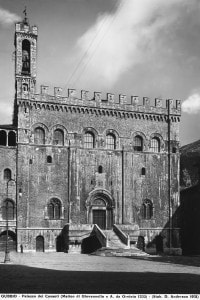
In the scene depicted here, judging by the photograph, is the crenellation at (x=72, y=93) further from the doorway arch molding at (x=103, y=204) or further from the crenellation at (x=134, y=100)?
the doorway arch molding at (x=103, y=204)

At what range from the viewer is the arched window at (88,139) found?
4328 cm

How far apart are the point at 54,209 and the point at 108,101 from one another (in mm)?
11075

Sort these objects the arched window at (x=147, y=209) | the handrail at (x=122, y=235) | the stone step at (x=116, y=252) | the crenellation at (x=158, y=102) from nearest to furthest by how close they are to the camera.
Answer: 1. the stone step at (x=116, y=252)
2. the handrail at (x=122, y=235)
3. the arched window at (x=147, y=209)
4. the crenellation at (x=158, y=102)

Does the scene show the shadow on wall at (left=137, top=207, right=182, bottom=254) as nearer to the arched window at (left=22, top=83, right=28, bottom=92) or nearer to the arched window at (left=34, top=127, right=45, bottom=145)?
the arched window at (left=34, top=127, right=45, bottom=145)

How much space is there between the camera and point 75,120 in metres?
43.0

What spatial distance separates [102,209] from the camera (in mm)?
42938

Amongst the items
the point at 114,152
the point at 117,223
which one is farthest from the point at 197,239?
the point at 114,152

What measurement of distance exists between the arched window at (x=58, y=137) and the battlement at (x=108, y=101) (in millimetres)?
2562

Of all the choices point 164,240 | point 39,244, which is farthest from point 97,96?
point 164,240

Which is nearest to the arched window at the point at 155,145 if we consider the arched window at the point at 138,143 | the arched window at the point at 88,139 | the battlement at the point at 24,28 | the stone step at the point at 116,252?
the arched window at the point at 138,143

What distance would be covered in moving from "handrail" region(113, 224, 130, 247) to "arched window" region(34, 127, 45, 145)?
9634 mm

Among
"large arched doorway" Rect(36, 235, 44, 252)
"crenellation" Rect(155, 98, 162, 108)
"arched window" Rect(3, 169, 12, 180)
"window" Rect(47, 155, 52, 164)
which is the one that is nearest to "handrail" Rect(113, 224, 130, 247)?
"large arched doorway" Rect(36, 235, 44, 252)

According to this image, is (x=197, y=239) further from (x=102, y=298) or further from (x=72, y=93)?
(x=102, y=298)

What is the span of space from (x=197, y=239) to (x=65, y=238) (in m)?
13.3
